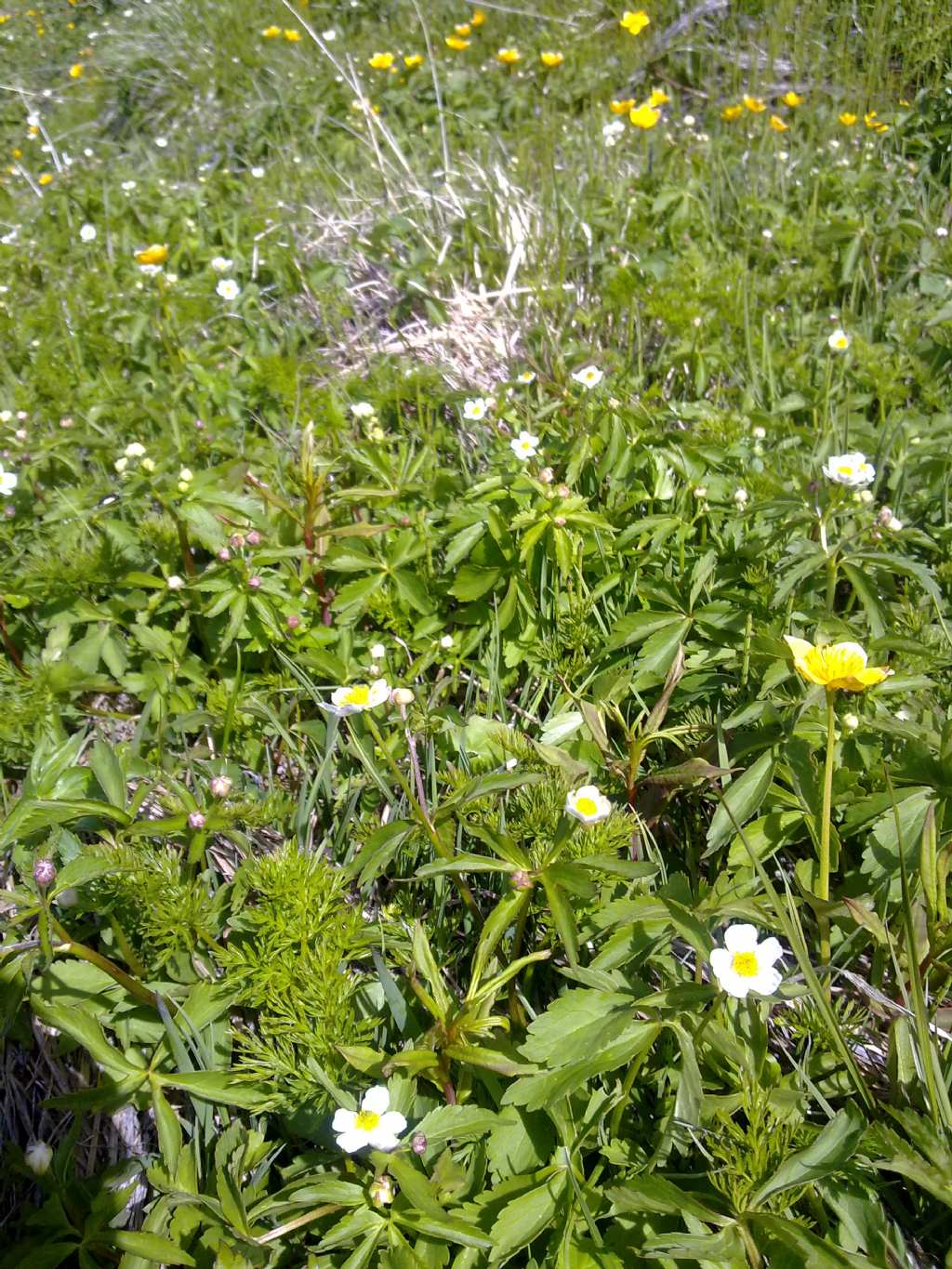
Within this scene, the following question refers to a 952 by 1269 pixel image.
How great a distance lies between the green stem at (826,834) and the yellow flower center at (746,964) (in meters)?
0.28

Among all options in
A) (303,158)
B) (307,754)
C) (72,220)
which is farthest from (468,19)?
(307,754)

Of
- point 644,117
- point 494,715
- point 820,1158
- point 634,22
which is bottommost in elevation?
point 494,715

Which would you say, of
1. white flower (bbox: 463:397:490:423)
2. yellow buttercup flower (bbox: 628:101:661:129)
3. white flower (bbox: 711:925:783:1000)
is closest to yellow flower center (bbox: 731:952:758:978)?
white flower (bbox: 711:925:783:1000)

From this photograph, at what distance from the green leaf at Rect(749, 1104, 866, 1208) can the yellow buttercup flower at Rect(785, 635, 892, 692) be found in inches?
22.3

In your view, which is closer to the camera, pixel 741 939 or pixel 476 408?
pixel 741 939

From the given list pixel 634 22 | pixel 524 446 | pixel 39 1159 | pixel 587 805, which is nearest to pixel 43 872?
pixel 39 1159

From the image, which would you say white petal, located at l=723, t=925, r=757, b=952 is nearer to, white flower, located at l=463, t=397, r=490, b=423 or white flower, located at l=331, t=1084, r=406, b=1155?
white flower, located at l=331, t=1084, r=406, b=1155

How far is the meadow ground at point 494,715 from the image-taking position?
125 centimetres

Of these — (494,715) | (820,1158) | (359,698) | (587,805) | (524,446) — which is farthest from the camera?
(524,446)

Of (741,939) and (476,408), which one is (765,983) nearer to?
(741,939)

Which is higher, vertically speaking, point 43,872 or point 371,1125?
point 43,872

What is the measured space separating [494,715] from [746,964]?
3.10 ft

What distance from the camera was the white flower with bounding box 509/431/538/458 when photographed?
2.26m

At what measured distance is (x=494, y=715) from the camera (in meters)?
2.02
